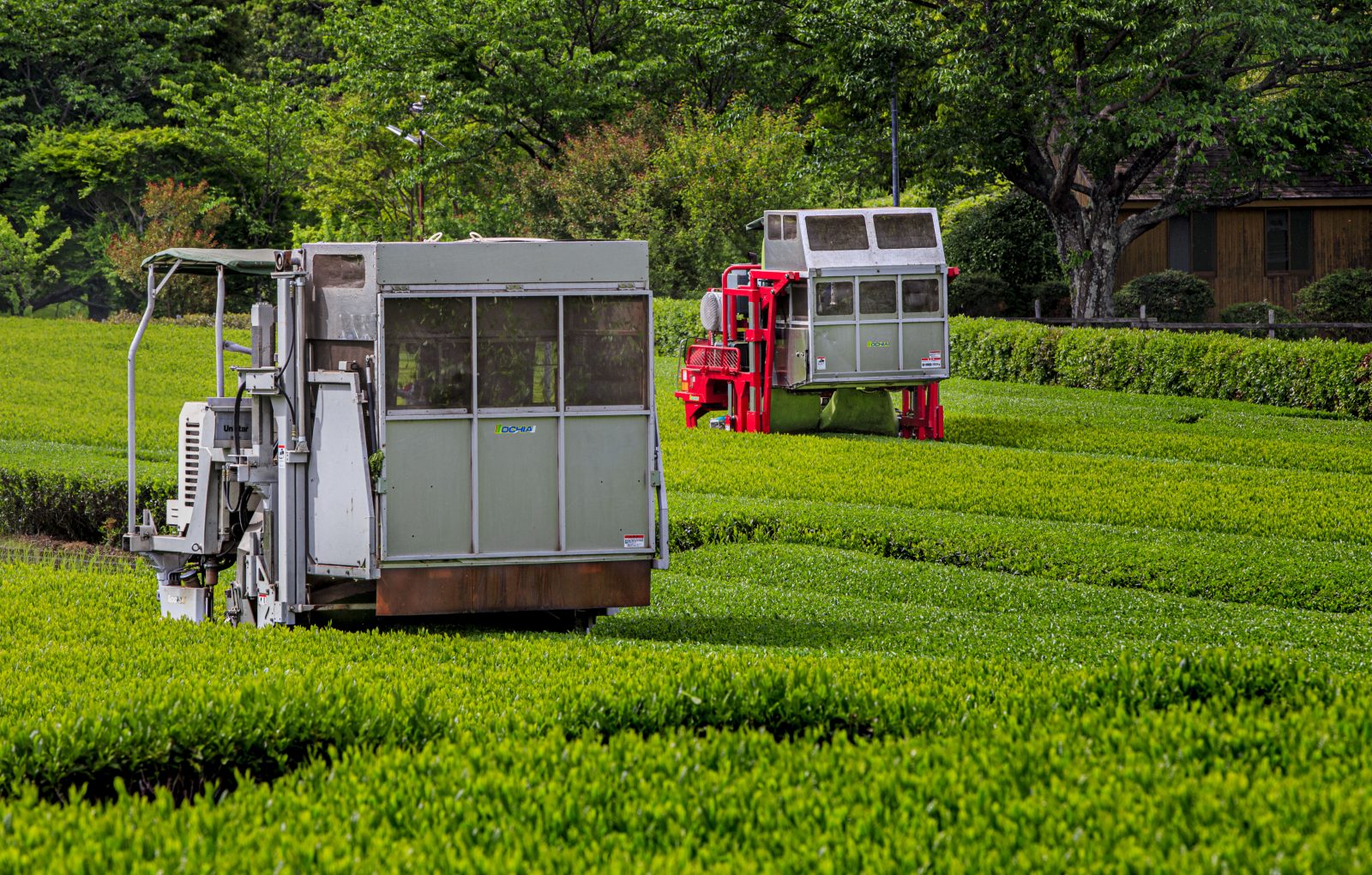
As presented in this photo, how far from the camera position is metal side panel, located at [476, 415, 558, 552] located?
9305mm

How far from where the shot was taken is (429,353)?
9188 mm

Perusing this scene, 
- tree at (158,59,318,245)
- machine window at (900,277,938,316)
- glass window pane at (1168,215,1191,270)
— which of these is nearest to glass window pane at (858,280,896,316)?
machine window at (900,277,938,316)

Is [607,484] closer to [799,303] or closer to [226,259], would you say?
[226,259]

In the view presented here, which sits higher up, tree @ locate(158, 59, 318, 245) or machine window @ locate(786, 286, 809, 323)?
tree @ locate(158, 59, 318, 245)

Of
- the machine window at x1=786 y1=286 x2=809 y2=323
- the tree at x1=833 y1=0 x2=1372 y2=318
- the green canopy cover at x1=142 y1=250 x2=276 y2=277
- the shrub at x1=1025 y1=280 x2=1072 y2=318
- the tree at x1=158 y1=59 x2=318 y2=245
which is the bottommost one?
the green canopy cover at x1=142 y1=250 x2=276 y2=277

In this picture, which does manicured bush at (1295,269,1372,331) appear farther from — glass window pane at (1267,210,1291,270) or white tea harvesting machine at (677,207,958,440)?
white tea harvesting machine at (677,207,958,440)

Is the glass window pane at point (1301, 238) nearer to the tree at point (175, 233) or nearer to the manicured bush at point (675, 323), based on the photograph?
the manicured bush at point (675, 323)

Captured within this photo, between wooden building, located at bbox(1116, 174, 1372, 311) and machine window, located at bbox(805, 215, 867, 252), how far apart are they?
79.4ft

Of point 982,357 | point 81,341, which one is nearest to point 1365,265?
point 982,357

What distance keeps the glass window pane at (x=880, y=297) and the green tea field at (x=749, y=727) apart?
9334 mm

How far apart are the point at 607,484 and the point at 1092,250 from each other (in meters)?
31.3

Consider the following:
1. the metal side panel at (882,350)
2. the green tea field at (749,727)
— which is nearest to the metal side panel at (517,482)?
the green tea field at (749,727)

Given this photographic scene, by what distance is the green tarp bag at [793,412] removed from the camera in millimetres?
23359

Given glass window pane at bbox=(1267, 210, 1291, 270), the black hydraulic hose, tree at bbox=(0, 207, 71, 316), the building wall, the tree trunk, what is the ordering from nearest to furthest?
the black hydraulic hose < the tree trunk < the building wall < glass window pane at bbox=(1267, 210, 1291, 270) < tree at bbox=(0, 207, 71, 316)
